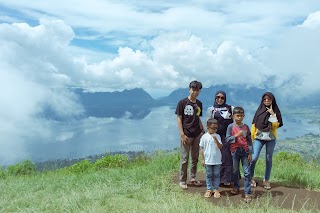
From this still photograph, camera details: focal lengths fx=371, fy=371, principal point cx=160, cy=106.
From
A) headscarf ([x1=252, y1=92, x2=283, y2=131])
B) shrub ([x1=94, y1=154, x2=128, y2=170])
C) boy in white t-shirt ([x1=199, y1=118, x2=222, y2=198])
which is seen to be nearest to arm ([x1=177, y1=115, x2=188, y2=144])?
boy in white t-shirt ([x1=199, y1=118, x2=222, y2=198])

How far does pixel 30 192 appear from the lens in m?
7.33

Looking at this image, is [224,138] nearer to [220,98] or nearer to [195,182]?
[220,98]

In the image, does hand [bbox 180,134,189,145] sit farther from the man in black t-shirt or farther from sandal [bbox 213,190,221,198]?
sandal [bbox 213,190,221,198]

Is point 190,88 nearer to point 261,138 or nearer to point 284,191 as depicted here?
point 261,138

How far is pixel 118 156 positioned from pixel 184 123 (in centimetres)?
555

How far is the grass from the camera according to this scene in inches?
206

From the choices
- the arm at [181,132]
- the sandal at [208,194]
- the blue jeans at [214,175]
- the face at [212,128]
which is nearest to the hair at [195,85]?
the arm at [181,132]

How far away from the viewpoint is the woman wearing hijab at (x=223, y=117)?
6582mm

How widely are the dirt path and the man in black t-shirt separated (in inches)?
22.8

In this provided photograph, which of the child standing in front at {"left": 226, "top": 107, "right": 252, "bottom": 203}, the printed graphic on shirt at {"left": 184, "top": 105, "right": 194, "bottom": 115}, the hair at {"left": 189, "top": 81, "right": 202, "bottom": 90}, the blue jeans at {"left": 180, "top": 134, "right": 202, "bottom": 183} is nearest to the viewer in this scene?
the child standing in front at {"left": 226, "top": 107, "right": 252, "bottom": 203}

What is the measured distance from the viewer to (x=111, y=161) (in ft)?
38.0

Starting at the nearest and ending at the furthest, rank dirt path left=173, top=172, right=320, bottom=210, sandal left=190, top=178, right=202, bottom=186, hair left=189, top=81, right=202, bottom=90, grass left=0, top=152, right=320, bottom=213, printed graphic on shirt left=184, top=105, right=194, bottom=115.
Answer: grass left=0, top=152, right=320, bottom=213 → dirt path left=173, top=172, right=320, bottom=210 → hair left=189, top=81, right=202, bottom=90 → printed graphic on shirt left=184, top=105, right=194, bottom=115 → sandal left=190, top=178, right=202, bottom=186

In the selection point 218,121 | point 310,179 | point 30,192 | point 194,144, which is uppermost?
point 218,121

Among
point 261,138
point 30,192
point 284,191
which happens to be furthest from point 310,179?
point 30,192
